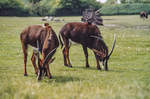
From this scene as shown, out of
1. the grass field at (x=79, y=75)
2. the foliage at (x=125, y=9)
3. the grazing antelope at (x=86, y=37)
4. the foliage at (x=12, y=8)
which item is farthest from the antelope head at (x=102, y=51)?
the foliage at (x=125, y=9)

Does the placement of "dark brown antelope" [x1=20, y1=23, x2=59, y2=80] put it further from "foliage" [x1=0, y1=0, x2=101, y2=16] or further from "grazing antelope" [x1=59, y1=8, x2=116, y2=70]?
"foliage" [x1=0, y1=0, x2=101, y2=16]

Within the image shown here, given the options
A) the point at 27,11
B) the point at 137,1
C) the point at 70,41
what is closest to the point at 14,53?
the point at 70,41

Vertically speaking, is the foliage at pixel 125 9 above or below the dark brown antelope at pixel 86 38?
below

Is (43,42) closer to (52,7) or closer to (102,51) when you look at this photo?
(102,51)

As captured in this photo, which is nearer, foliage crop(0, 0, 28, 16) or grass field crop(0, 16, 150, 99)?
grass field crop(0, 16, 150, 99)

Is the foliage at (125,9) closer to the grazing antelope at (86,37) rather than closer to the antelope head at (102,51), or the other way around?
the grazing antelope at (86,37)

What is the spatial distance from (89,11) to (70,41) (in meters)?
28.1

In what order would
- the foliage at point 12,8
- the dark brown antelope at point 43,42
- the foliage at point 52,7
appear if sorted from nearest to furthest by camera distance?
the dark brown antelope at point 43,42, the foliage at point 12,8, the foliage at point 52,7

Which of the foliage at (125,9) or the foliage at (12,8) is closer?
the foliage at (12,8)

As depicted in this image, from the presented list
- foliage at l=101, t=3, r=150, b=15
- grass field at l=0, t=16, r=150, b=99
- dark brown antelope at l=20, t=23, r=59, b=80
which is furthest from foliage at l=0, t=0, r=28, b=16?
dark brown antelope at l=20, t=23, r=59, b=80

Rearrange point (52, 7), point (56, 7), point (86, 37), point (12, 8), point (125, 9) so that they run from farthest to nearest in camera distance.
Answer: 1. point (125, 9)
2. point (56, 7)
3. point (52, 7)
4. point (12, 8)
5. point (86, 37)

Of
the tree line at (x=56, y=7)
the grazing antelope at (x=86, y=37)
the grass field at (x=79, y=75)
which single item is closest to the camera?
the grass field at (x=79, y=75)

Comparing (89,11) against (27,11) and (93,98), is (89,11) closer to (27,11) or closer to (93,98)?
(27,11)

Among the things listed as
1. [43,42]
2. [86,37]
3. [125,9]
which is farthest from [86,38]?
[125,9]
